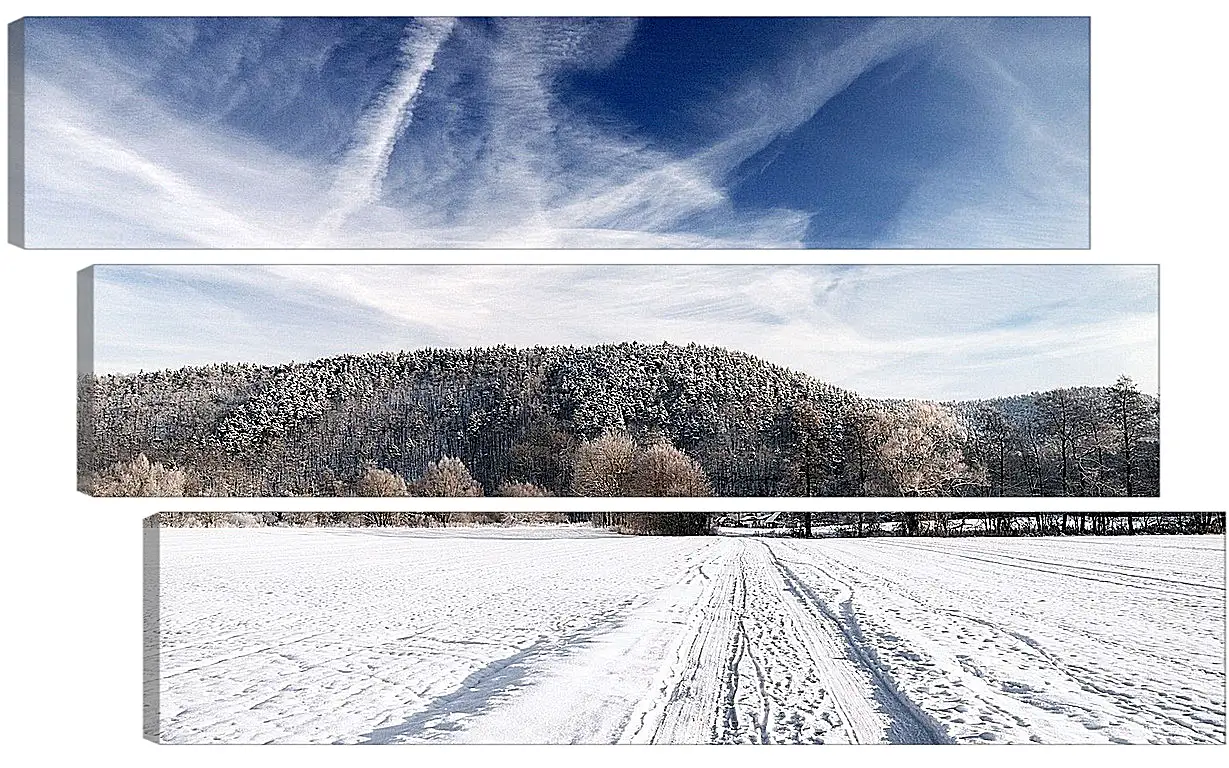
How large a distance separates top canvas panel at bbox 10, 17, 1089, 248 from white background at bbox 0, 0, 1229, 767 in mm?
94

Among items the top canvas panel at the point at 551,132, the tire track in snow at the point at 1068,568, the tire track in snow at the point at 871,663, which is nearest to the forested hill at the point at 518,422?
the tire track in snow at the point at 1068,568

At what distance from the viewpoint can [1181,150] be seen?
5215mm

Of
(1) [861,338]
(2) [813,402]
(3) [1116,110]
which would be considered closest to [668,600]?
(2) [813,402]

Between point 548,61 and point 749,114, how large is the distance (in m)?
0.97

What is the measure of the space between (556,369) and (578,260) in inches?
20.4

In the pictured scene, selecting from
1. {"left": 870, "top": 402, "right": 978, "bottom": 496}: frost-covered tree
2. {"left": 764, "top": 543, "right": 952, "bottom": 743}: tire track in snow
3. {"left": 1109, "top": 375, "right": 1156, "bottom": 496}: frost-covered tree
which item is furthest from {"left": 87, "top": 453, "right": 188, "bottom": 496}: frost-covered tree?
{"left": 1109, "top": 375, "right": 1156, "bottom": 496}: frost-covered tree

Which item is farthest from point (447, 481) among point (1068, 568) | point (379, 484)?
point (1068, 568)

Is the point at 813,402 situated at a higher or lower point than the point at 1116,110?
lower

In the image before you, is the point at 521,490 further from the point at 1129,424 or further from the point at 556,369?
the point at 1129,424

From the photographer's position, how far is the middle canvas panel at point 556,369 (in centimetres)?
521

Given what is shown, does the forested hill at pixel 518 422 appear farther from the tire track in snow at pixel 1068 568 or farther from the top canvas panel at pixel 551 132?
the top canvas panel at pixel 551 132
